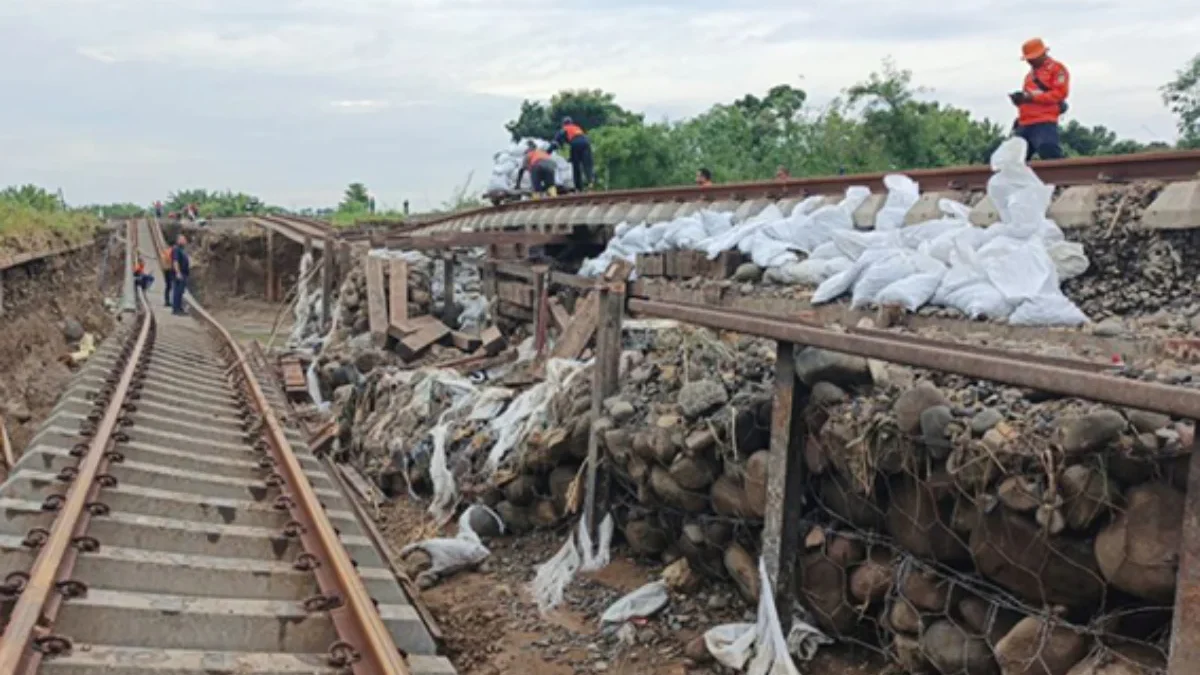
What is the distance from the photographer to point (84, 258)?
70.1 ft

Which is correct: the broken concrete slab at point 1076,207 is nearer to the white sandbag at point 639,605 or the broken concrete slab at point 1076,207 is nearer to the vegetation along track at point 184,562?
the white sandbag at point 639,605

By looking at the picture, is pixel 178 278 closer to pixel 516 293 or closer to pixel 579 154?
pixel 579 154

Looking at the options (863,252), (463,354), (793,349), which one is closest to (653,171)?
(463,354)

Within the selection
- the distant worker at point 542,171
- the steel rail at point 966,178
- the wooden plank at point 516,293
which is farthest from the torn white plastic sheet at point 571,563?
the distant worker at point 542,171

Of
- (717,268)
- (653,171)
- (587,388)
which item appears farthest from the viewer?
(653,171)

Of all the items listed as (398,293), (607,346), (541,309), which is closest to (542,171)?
(398,293)

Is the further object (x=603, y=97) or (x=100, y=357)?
(x=603, y=97)

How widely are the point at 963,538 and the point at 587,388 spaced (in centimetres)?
365

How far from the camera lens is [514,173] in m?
19.4

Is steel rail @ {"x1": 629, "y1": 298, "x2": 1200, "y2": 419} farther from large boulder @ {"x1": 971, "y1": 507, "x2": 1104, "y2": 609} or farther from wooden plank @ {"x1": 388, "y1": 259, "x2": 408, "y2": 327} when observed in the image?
wooden plank @ {"x1": 388, "y1": 259, "x2": 408, "y2": 327}

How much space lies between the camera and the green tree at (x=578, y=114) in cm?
4316

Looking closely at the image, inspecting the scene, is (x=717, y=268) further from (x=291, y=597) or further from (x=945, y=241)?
A: (x=291, y=597)

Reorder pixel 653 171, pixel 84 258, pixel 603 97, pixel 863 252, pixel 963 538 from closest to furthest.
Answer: pixel 963 538 → pixel 863 252 → pixel 84 258 → pixel 653 171 → pixel 603 97

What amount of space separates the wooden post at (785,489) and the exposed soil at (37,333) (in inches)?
289
